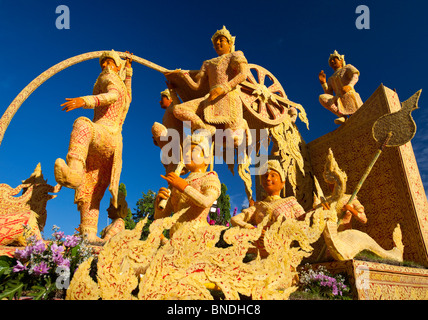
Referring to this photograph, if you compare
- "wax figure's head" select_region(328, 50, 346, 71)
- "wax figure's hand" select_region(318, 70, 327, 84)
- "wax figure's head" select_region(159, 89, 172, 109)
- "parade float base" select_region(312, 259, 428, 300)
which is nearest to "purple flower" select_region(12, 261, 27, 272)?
"parade float base" select_region(312, 259, 428, 300)

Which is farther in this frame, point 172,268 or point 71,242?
point 71,242

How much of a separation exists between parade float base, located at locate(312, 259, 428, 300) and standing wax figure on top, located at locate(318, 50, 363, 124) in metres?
3.18

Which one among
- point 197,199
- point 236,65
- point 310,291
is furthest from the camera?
point 236,65

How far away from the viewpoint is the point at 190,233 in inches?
79.2

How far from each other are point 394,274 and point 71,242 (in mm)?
3518

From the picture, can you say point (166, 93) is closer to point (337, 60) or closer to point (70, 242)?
point (70, 242)

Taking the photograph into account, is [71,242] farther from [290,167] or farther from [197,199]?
[290,167]

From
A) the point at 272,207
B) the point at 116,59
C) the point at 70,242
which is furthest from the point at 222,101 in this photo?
the point at 70,242

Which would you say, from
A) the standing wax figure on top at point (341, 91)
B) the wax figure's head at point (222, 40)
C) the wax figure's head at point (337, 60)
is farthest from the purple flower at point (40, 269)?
the wax figure's head at point (337, 60)

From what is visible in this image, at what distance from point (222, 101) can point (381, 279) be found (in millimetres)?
3068

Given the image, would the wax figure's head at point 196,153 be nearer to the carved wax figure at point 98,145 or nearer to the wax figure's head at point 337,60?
the carved wax figure at point 98,145

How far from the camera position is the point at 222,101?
472 centimetres
